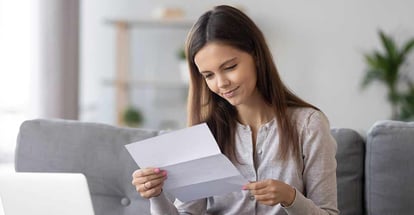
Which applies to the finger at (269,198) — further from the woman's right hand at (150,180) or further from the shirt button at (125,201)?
the shirt button at (125,201)

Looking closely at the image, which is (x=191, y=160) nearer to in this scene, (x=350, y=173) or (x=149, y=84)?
(x=350, y=173)

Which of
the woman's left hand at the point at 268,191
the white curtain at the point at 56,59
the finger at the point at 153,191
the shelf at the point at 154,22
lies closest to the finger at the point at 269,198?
the woman's left hand at the point at 268,191

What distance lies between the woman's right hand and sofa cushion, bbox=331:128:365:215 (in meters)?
0.56

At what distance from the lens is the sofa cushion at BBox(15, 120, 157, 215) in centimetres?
199

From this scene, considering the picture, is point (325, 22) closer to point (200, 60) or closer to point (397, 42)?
point (397, 42)

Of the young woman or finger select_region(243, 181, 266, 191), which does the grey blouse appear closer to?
the young woman

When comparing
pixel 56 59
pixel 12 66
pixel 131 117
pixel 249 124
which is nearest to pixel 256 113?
pixel 249 124

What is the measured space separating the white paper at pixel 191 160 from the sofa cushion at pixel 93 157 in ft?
1.32

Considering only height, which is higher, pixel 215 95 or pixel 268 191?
pixel 215 95

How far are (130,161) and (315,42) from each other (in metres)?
3.46

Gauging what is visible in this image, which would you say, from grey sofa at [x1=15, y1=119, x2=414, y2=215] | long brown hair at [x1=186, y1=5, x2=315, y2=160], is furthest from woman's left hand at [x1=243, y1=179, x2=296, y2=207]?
grey sofa at [x1=15, y1=119, x2=414, y2=215]

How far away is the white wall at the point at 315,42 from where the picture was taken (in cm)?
521

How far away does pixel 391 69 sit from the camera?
5.08 meters

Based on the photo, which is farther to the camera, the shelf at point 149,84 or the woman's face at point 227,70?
the shelf at point 149,84
